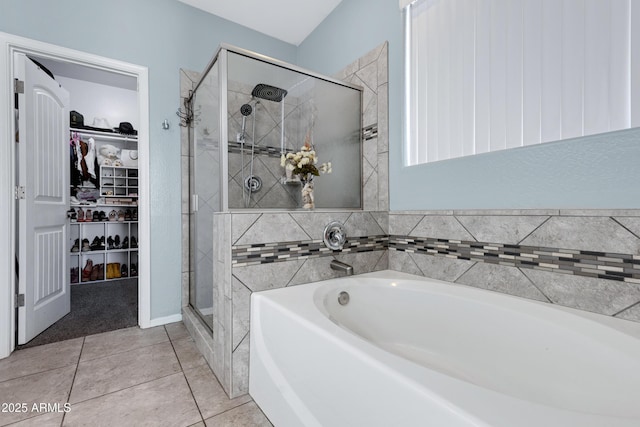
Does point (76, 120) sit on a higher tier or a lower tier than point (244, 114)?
higher

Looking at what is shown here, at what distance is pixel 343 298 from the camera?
4.94 feet

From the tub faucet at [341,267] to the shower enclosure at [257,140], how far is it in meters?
0.54

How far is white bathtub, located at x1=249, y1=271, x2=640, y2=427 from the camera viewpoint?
0.60 m

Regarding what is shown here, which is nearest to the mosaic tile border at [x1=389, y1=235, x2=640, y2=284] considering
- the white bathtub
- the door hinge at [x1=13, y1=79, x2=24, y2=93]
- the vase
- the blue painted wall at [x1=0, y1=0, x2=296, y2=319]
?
the white bathtub

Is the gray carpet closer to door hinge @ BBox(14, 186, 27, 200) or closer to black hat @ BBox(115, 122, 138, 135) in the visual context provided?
door hinge @ BBox(14, 186, 27, 200)

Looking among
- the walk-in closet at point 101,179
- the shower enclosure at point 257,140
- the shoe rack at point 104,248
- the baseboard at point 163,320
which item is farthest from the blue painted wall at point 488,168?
the shoe rack at point 104,248

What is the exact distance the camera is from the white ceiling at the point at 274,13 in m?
2.39

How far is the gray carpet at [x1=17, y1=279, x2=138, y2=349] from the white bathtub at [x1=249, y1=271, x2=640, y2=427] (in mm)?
1613

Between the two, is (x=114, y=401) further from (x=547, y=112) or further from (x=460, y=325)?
(x=547, y=112)

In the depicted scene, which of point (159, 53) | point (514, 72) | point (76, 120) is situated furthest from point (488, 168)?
point (76, 120)

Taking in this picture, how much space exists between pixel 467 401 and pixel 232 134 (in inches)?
65.9

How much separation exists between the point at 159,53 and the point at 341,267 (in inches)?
88.3

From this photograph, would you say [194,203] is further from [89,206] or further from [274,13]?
[89,206]

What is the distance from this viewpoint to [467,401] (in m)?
0.57
